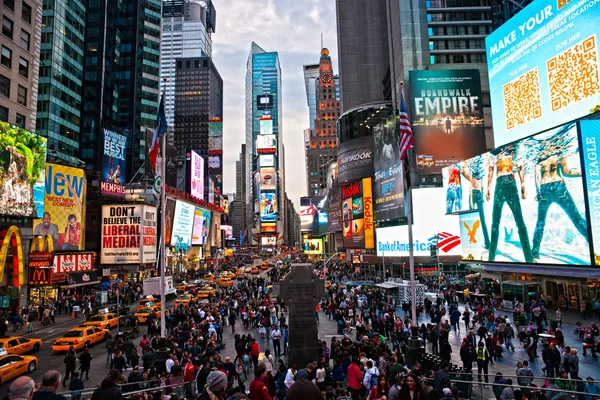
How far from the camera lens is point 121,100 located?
96875 mm

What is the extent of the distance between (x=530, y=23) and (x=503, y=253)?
68.5 feet

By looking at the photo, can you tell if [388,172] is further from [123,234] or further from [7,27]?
[7,27]

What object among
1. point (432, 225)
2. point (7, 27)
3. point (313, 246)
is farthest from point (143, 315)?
point (313, 246)

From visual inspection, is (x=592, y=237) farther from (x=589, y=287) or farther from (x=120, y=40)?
(x=120, y=40)

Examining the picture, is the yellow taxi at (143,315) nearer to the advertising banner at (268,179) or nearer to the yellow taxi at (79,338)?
the yellow taxi at (79,338)

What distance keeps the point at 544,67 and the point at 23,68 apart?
48.0 metres

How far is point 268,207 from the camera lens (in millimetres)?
181625

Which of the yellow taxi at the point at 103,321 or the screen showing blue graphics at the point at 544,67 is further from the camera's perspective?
the screen showing blue graphics at the point at 544,67

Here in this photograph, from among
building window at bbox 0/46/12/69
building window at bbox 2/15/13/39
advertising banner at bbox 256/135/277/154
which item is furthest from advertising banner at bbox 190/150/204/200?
advertising banner at bbox 256/135/277/154

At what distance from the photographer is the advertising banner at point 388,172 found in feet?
211

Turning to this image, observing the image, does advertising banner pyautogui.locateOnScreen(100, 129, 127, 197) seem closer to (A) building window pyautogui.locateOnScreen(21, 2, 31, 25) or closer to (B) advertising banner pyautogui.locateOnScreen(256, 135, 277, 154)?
(A) building window pyautogui.locateOnScreen(21, 2, 31, 25)

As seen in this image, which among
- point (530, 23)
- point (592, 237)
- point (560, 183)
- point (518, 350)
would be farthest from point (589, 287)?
point (530, 23)

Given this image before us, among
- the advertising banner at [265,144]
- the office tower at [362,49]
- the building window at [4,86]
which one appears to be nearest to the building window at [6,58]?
the building window at [4,86]

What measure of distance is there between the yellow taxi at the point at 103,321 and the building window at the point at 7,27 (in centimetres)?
2840
